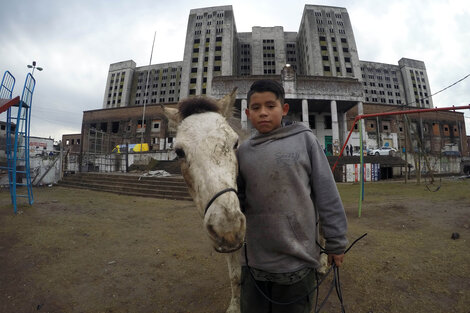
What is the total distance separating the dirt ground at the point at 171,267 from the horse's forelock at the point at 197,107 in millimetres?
2361

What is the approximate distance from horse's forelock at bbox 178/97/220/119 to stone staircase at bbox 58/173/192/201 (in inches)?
327

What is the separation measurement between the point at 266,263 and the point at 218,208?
0.58 m

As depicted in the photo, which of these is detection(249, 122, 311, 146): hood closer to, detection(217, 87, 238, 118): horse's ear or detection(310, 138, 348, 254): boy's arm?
detection(310, 138, 348, 254): boy's arm

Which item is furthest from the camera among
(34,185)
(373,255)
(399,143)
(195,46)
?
(195,46)

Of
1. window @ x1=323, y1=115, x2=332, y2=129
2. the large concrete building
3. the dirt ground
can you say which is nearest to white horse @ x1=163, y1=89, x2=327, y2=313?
the dirt ground

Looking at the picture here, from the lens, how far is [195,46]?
4769 cm

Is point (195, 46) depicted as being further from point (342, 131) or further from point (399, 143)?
point (399, 143)

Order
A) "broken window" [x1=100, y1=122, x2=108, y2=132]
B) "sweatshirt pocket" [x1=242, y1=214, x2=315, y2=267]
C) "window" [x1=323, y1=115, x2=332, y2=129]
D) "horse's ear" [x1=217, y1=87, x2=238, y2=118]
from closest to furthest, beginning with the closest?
"sweatshirt pocket" [x1=242, y1=214, x2=315, y2=267] → "horse's ear" [x1=217, y1=87, x2=238, y2=118] → "window" [x1=323, y1=115, x2=332, y2=129] → "broken window" [x1=100, y1=122, x2=108, y2=132]

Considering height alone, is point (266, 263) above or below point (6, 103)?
below

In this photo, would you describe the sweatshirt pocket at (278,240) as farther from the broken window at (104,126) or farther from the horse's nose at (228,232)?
the broken window at (104,126)

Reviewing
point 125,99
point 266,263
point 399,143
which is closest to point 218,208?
point 266,263

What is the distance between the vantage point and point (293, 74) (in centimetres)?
2548

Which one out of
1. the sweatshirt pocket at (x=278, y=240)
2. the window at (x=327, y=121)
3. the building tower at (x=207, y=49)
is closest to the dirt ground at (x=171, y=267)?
the sweatshirt pocket at (x=278, y=240)

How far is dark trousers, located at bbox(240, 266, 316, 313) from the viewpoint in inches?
50.0
